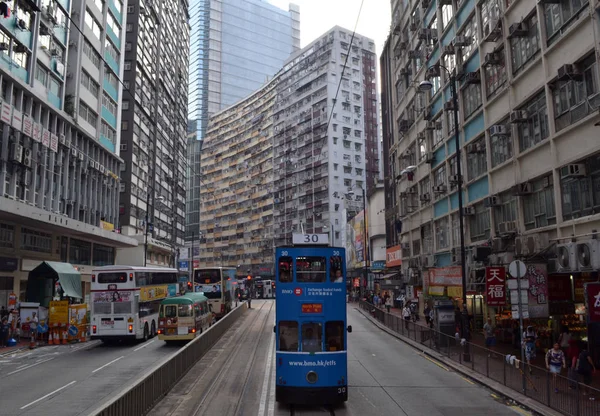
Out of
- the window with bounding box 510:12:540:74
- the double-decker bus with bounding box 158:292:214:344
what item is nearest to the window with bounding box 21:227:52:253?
the double-decker bus with bounding box 158:292:214:344

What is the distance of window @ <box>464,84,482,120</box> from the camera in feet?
95.0

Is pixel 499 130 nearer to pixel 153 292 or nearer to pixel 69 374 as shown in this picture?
pixel 153 292

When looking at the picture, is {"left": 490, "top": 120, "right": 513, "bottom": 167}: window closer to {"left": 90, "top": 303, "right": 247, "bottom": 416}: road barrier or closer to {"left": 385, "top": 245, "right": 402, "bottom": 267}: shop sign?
{"left": 90, "top": 303, "right": 247, "bottom": 416}: road barrier

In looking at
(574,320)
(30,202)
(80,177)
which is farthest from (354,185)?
(574,320)

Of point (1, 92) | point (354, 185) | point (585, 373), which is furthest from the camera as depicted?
point (354, 185)

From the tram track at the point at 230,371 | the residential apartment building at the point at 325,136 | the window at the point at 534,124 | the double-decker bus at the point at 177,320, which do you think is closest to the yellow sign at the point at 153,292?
the double-decker bus at the point at 177,320

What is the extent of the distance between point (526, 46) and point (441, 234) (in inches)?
639

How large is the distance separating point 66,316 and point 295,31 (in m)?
148

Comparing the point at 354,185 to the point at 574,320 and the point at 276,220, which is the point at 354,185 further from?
the point at 574,320

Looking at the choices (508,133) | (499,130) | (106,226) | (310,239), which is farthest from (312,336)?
(106,226)

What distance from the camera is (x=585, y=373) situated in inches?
585

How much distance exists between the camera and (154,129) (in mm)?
75438

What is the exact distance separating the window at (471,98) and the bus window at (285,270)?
19.3 m

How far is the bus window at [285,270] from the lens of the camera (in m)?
13.9
